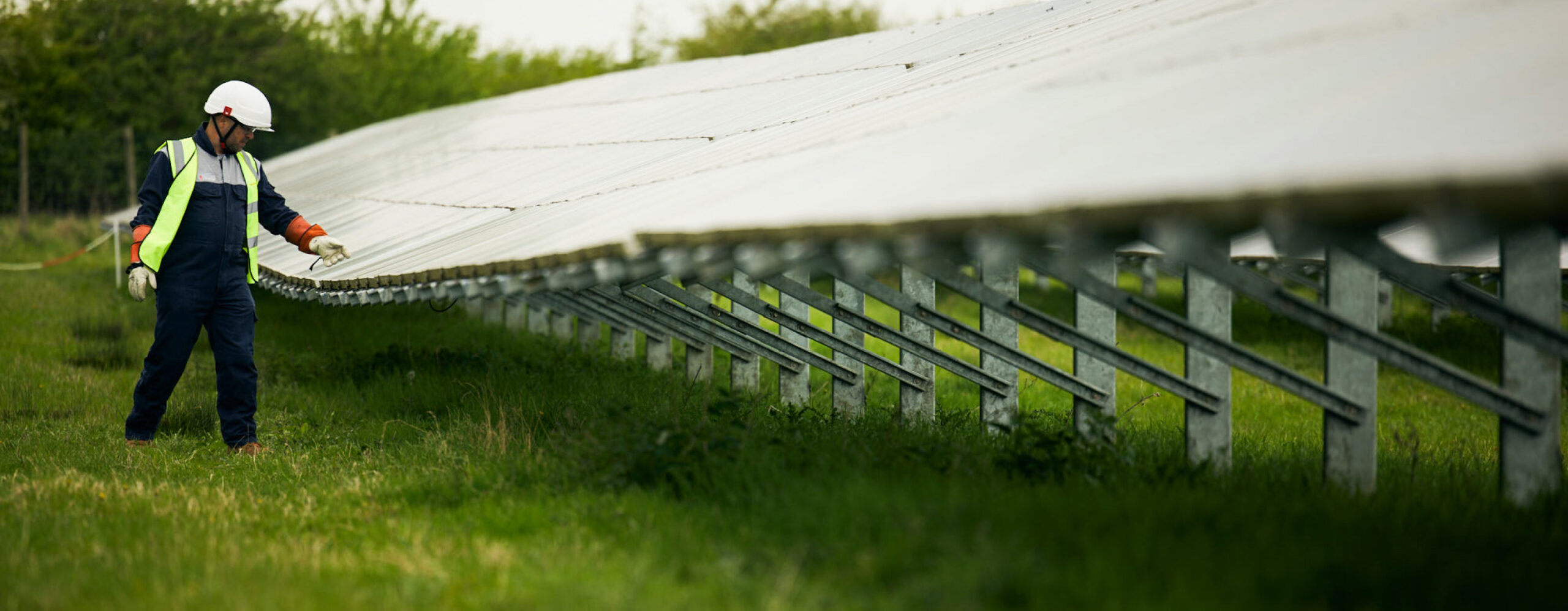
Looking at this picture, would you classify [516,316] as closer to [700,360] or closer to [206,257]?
[700,360]

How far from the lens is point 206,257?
6.67 metres

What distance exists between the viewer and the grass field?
3.50 meters

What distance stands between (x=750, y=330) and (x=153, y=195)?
3387mm

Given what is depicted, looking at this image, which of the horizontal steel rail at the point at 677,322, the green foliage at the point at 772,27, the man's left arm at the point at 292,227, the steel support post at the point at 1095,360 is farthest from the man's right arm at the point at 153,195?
the green foliage at the point at 772,27

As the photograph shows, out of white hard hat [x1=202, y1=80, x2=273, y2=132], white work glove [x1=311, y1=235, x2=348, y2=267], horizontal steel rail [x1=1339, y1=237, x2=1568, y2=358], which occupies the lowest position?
horizontal steel rail [x1=1339, y1=237, x2=1568, y2=358]

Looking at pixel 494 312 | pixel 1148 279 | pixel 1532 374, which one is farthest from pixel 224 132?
pixel 1148 279

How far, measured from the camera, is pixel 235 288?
6781 mm

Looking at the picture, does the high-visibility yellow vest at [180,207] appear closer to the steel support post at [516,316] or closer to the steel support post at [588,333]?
the steel support post at [588,333]

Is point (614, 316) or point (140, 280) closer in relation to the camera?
point (140, 280)

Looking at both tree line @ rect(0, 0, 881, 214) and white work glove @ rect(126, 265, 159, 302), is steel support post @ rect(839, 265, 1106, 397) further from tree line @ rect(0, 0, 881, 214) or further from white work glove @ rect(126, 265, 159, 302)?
tree line @ rect(0, 0, 881, 214)

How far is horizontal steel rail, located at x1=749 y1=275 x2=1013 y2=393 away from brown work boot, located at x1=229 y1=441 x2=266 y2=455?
2.58m

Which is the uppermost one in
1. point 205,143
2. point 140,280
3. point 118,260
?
point 205,143

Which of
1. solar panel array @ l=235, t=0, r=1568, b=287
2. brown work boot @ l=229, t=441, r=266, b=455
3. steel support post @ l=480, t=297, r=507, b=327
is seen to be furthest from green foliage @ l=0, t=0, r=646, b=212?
brown work boot @ l=229, t=441, r=266, b=455

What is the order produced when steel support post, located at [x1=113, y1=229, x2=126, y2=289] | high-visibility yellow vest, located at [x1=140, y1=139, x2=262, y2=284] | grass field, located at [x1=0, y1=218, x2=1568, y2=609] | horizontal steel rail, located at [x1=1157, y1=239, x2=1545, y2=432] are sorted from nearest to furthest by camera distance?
grass field, located at [x1=0, y1=218, x2=1568, y2=609]
horizontal steel rail, located at [x1=1157, y1=239, x2=1545, y2=432]
high-visibility yellow vest, located at [x1=140, y1=139, x2=262, y2=284]
steel support post, located at [x1=113, y1=229, x2=126, y2=289]
